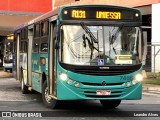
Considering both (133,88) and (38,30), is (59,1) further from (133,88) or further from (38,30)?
(133,88)

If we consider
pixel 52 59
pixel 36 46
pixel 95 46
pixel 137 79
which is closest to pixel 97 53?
pixel 95 46

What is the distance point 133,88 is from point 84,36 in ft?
5.95

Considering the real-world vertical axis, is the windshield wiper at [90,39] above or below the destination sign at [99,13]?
below

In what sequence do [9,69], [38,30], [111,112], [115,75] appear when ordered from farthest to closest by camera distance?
[9,69]
[38,30]
[111,112]
[115,75]

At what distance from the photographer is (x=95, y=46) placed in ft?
36.2

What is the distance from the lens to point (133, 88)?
11227mm

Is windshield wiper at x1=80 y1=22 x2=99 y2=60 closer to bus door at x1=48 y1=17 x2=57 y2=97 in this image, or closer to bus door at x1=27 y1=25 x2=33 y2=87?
bus door at x1=48 y1=17 x2=57 y2=97

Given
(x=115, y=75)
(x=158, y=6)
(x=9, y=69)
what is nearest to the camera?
(x=115, y=75)

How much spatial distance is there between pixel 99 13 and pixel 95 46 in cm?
89

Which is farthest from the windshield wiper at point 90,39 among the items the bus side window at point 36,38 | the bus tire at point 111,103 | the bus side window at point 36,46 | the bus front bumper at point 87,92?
the bus side window at point 36,46

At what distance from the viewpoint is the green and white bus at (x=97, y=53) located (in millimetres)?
10906

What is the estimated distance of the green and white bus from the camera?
10.9 m

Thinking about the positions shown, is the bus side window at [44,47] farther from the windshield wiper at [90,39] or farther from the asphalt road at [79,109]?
the windshield wiper at [90,39]

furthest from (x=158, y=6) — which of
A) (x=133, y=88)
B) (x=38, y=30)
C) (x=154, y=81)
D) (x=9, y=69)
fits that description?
(x=133, y=88)
